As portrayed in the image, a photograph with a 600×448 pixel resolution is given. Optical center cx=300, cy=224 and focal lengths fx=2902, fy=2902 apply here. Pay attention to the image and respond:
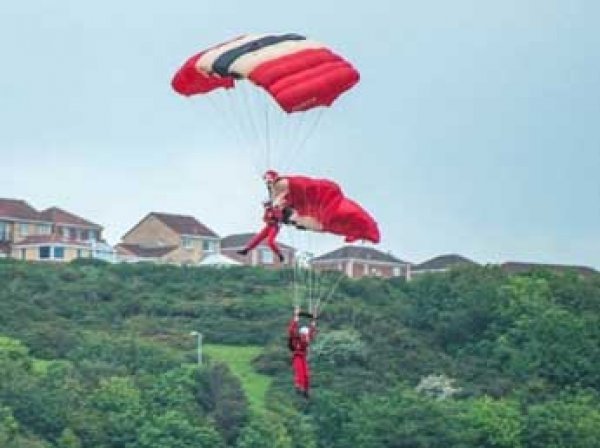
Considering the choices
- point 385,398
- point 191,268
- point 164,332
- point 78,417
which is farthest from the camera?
point 191,268

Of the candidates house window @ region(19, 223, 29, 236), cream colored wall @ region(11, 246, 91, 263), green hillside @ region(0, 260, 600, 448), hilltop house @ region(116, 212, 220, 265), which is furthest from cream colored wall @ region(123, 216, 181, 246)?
green hillside @ region(0, 260, 600, 448)

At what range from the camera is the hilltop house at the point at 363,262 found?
6393 inches

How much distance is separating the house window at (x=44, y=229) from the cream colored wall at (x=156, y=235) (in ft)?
29.9

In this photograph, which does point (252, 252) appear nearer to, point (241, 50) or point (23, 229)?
point (23, 229)

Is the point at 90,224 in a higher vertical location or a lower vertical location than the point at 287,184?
higher

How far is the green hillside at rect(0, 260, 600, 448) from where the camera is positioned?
80.5 m

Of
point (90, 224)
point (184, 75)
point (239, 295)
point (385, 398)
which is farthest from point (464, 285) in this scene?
point (184, 75)

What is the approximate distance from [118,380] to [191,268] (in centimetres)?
3554

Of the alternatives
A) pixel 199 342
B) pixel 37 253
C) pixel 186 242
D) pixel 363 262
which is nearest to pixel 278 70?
pixel 199 342

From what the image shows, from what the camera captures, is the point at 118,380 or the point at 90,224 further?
the point at 90,224

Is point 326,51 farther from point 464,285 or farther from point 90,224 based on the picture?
point 90,224

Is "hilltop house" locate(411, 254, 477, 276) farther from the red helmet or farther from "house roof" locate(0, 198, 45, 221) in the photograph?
the red helmet

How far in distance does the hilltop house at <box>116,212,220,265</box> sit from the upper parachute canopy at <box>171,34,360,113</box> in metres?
106

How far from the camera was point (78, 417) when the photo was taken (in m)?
79.1
